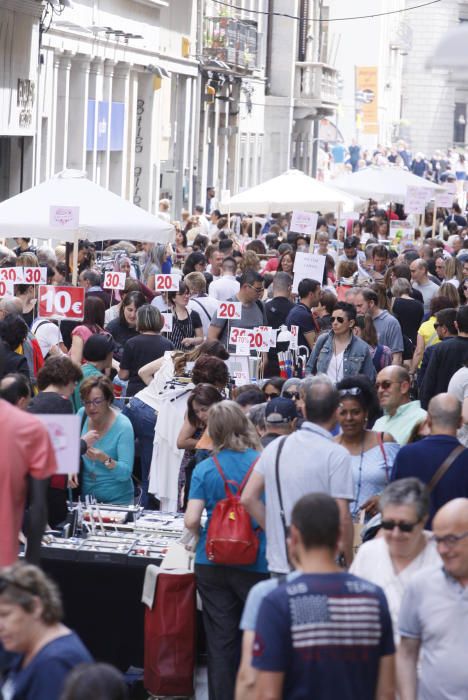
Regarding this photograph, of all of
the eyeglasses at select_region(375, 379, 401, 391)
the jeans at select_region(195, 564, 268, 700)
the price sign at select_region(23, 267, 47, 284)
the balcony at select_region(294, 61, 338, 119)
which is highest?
the balcony at select_region(294, 61, 338, 119)

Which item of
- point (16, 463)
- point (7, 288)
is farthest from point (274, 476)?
point (7, 288)

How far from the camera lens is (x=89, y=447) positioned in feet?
29.3

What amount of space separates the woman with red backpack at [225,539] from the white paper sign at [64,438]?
1543 millimetres

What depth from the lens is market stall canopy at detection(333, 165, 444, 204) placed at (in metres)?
29.7

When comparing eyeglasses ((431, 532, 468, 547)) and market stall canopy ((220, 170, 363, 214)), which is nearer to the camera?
eyeglasses ((431, 532, 468, 547))

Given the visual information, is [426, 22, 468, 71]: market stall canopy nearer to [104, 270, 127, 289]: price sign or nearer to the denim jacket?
the denim jacket

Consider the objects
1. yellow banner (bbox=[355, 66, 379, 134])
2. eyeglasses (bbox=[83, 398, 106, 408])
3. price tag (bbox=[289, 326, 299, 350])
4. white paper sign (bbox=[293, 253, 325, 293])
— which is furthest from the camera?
yellow banner (bbox=[355, 66, 379, 134])

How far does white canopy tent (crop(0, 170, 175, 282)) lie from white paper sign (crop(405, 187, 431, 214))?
1122 cm

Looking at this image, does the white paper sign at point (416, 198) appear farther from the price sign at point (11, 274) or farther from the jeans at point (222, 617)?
the jeans at point (222, 617)

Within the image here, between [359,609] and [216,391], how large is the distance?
4187 millimetres

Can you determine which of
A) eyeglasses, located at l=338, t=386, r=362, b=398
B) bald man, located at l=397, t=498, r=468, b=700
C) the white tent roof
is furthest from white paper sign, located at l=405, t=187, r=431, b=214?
bald man, located at l=397, t=498, r=468, b=700

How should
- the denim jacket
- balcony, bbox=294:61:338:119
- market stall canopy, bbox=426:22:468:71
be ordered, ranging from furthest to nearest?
balcony, bbox=294:61:338:119 → the denim jacket → market stall canopy, bbox=426:22:468:71

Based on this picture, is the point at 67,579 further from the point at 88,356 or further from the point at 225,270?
the point at 225,270

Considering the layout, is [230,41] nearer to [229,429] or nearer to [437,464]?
[229,429]
